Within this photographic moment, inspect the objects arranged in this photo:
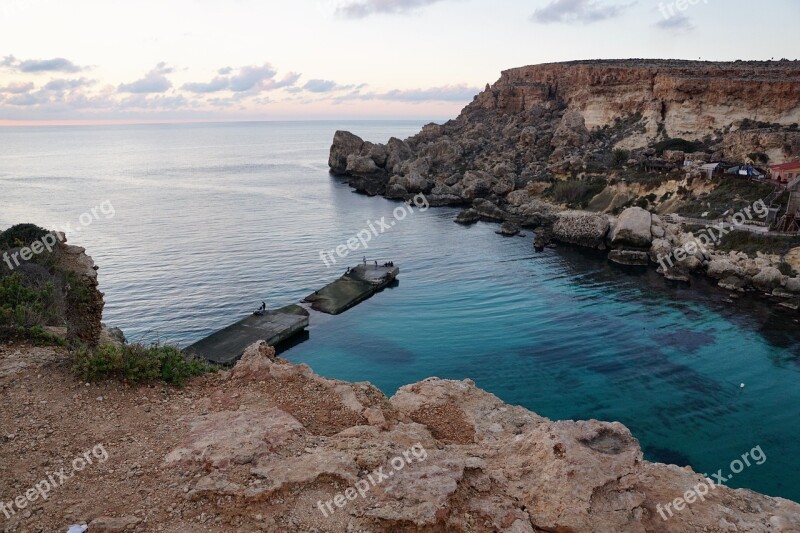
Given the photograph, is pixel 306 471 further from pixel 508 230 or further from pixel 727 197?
pixel 727 197

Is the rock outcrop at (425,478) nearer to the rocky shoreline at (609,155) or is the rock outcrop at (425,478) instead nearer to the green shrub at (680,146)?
the rocky shoreline at (609,155)

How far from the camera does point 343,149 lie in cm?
11500

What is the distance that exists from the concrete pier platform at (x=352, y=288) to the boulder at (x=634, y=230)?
79.0ft

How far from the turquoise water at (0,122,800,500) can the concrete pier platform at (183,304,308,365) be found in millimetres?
1284

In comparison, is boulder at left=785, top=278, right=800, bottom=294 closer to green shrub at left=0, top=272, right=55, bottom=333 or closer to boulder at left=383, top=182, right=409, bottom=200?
green shrub at left=0, top=272, right=55, bottom=333

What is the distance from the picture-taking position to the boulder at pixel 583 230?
2205 inches

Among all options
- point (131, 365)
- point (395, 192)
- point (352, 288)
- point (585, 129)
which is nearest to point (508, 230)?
point (352, 288)

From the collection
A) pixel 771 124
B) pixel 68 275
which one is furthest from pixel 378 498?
pixel 771 124

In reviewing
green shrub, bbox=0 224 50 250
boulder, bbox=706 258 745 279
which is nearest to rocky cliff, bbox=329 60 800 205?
boulder, bbox=706 258 745 279

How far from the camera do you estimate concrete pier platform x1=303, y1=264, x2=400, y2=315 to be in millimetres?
38469

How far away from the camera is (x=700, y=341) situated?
3262cm

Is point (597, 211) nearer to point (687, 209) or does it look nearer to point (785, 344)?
point (687, 209)

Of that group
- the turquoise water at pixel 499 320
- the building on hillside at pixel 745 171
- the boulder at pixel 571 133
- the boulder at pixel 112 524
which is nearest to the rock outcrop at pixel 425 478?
the boulder at pixel 112 524

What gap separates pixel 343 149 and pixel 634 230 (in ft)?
246
